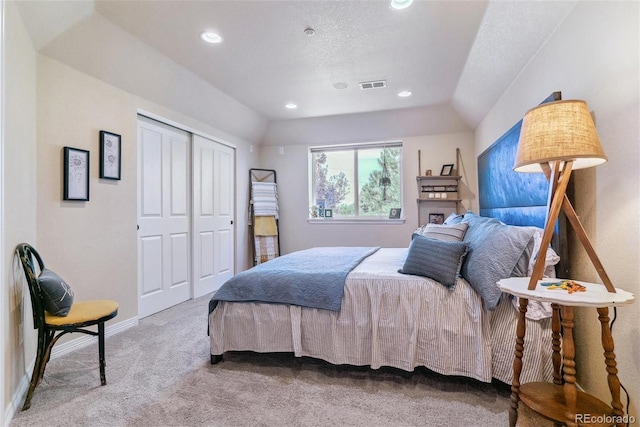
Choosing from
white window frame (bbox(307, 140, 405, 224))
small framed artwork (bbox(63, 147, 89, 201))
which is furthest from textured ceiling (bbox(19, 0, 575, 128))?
white window frame (bbox(307, 140, 405, 224))

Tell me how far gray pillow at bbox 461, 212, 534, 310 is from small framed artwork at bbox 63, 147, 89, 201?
2.89 meters

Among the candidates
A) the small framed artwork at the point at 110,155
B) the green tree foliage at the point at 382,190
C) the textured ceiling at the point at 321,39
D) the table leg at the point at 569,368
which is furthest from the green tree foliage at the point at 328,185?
the table leg at the point at 569,368

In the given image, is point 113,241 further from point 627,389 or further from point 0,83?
point 627,389

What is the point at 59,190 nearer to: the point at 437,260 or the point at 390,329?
the point at 390,329

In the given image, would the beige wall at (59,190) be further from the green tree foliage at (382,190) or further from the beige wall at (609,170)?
the green tree foliage at (382,190)

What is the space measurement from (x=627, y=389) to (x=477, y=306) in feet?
2.16

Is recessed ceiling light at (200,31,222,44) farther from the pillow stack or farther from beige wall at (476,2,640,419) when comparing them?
beige wall at (476,2,640,419)

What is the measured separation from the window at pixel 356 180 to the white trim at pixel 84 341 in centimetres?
310

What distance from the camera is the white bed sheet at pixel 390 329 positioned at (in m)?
1.83

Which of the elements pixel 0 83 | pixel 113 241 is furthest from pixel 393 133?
pixel 0 83

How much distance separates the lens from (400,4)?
7.21 ft

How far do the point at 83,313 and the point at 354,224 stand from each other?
3.79m

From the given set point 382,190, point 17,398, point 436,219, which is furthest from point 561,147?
point 382,190

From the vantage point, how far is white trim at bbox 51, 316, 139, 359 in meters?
2.36
